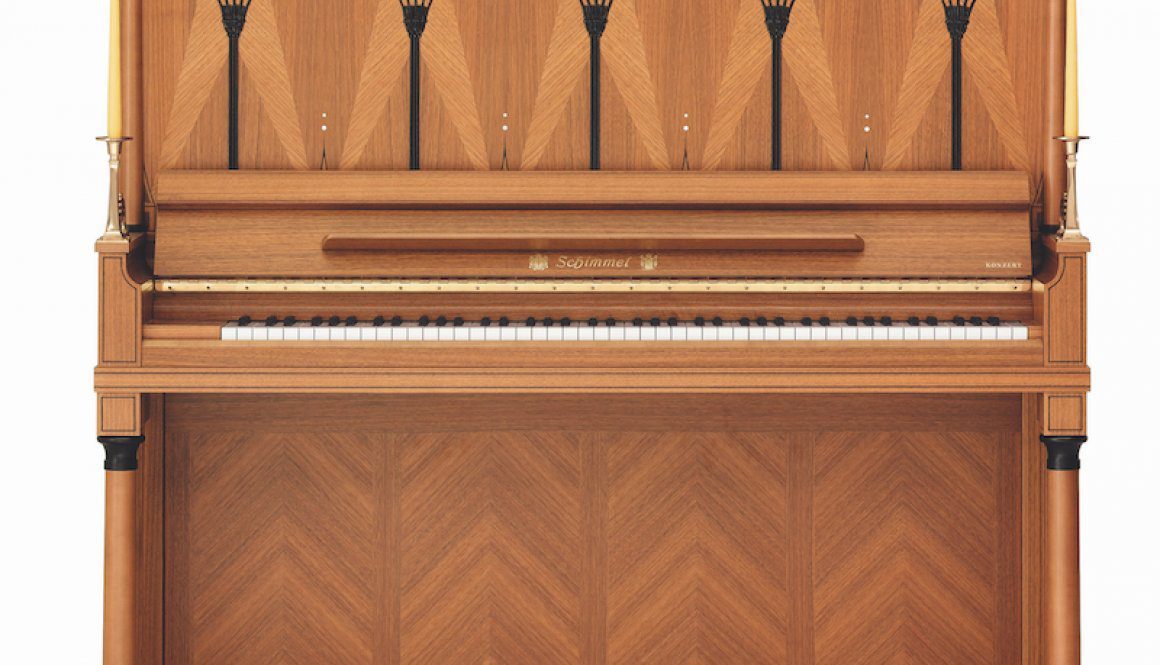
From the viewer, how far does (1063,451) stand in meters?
5.11

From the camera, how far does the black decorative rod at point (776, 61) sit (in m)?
5.39

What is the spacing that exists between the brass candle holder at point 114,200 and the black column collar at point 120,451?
21.8 inches

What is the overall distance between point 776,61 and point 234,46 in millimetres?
1591

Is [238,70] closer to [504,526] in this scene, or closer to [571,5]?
[571,5]

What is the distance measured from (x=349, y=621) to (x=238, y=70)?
1.67 metres

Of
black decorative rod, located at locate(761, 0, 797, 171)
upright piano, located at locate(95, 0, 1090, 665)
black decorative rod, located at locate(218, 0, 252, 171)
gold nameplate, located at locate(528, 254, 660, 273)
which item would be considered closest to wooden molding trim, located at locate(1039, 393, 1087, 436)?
upright piano, located at locate(95, 0, 1090, 665)

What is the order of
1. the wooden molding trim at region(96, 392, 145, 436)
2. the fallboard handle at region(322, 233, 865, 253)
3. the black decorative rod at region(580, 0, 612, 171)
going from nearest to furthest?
the wooden molding trim at region(96, 392, 145, 436), the fallboard handle at region(322, 233, 865, 253), the black decorative rod at region(580, 0, 612, 171)

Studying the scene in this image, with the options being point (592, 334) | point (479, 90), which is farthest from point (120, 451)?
point (479, 90)

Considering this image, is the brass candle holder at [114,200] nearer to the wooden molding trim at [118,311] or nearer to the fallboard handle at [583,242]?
the wooden molding trim at [118,311]

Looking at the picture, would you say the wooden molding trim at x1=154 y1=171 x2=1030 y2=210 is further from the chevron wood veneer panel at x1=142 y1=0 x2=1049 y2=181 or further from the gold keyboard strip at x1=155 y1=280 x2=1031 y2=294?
the gold keyboard strip at x1=155 y1=280 x2=1031 y2=294

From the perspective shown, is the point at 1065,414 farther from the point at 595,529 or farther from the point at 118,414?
the point at 118,414

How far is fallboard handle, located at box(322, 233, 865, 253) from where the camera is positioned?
17.2 ft

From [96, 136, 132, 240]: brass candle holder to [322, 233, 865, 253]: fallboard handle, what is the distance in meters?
0.57

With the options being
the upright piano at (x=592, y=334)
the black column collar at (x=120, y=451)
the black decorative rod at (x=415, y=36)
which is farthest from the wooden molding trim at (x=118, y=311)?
the black decorative rod at (x=415, y=36)
